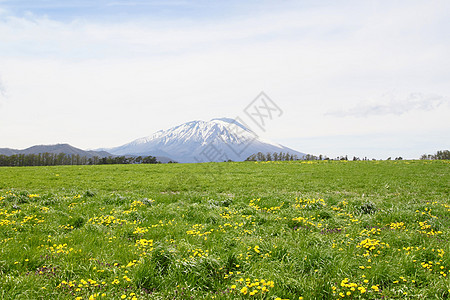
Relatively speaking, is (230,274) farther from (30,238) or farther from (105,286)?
(30,238)

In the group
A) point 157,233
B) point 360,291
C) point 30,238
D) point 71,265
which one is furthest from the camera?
point 157,233

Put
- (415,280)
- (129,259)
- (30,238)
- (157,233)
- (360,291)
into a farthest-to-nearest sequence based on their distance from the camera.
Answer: (157,233)
(30,238)
(129,259)
(415,280)
(360,291)

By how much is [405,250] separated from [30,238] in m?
10.3

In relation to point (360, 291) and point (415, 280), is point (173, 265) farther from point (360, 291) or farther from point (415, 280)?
point (415, 280)

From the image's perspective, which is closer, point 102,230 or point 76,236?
point 76,236

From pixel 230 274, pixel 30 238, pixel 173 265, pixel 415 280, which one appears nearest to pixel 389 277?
pixel 415 280

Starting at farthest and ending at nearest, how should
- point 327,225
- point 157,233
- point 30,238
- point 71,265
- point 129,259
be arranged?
point 327,225, point 157,233, point 30,238, point 129,259, point 71,265

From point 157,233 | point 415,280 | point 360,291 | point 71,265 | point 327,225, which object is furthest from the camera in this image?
point 327,225

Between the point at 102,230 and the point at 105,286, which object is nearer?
the point at 105,286

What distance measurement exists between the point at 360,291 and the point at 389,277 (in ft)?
3.22

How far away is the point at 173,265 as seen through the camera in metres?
5.75

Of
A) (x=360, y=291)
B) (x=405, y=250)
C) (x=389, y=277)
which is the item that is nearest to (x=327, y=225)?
(x=405, y=250)

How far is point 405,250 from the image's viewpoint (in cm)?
661

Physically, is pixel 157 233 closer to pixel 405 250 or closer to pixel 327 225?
pixel 327 225
